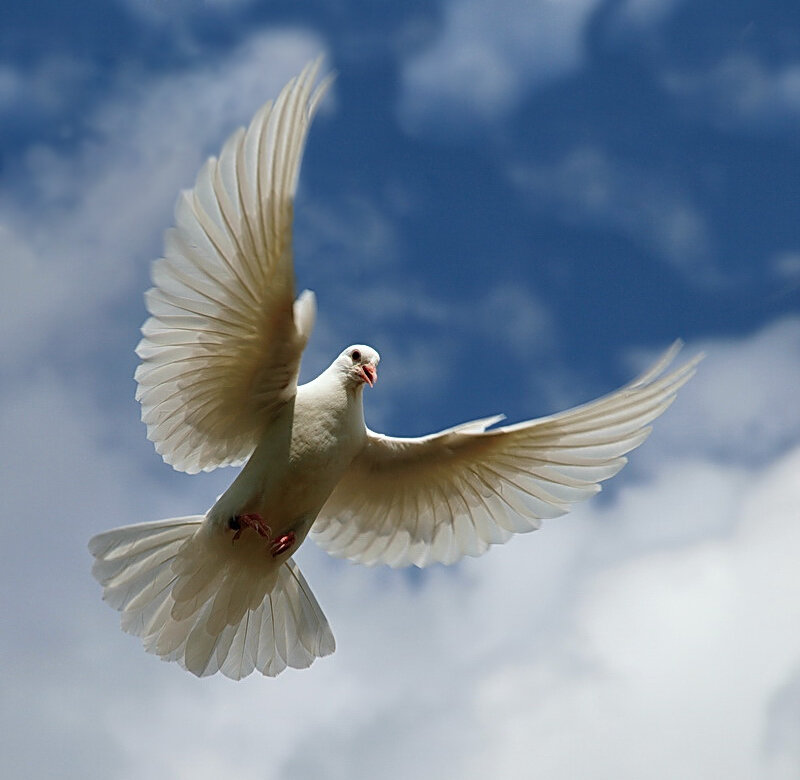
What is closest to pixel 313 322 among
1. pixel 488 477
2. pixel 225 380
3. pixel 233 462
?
pixel 225 380

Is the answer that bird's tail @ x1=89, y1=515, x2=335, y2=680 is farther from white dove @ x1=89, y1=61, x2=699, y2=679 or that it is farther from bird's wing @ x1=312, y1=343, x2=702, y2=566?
bird's wing @ x1=312, y1=343, x2=702, y2=566

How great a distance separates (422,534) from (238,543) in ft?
8.01

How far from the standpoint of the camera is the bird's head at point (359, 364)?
41.8ft

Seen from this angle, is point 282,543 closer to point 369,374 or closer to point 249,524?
point 249,524

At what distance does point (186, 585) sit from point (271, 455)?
1761mm

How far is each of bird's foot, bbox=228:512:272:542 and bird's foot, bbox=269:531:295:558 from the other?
6.8 inches

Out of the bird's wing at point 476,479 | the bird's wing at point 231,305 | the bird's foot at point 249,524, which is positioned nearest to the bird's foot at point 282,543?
the bird's foot at point 249,524

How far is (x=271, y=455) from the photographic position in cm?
1243

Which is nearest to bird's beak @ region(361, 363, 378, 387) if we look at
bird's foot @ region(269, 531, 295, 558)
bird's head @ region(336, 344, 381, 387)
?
bird's head @ region(336, 344, 381, 387)

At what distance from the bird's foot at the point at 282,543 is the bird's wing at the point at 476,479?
1.25 metres

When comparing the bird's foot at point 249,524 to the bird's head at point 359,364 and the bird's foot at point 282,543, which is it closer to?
the bird's foot at point 282,543

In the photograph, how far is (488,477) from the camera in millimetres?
13766

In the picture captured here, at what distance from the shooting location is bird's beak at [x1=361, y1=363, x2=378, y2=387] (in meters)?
12.7

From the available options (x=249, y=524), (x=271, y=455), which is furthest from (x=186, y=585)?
(x=271, y=455)
